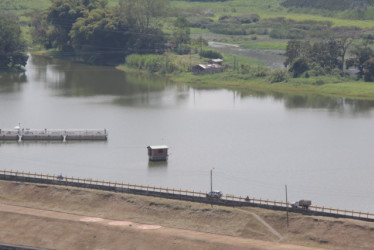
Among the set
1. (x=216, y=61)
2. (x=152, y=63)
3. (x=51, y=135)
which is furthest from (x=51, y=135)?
(x=216, y=61)

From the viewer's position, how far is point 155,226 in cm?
7781

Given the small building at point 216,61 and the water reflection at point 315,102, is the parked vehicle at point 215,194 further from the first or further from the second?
the small building at point 216,61

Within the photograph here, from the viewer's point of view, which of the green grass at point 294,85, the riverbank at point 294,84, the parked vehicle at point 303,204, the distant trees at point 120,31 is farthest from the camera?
the distant trees at point 120,31

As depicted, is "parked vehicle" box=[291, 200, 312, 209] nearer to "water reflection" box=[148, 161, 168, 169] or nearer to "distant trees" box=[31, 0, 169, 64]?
"water reflection" box=[148, 161, 168, 169]

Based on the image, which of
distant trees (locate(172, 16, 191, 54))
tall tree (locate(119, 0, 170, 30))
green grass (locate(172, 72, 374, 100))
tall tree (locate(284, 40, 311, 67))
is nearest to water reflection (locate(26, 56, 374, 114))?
green grass (locate(172, 72, 374, 100))

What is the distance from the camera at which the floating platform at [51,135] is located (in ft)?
370

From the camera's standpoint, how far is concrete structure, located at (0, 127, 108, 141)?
113 m

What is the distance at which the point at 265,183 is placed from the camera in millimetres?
89875

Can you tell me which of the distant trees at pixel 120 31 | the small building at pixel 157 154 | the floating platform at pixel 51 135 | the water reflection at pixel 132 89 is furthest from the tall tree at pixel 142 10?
the small building at pixel 157 154

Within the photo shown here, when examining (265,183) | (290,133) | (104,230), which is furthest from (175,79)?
(104,230)

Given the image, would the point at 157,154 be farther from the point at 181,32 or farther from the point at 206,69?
the point at 181,32

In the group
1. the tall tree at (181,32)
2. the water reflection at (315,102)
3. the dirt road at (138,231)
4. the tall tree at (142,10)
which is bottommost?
the dirt road at (138,231)

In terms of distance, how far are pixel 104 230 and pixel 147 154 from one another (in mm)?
26784

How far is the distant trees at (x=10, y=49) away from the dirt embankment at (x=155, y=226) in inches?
3760
